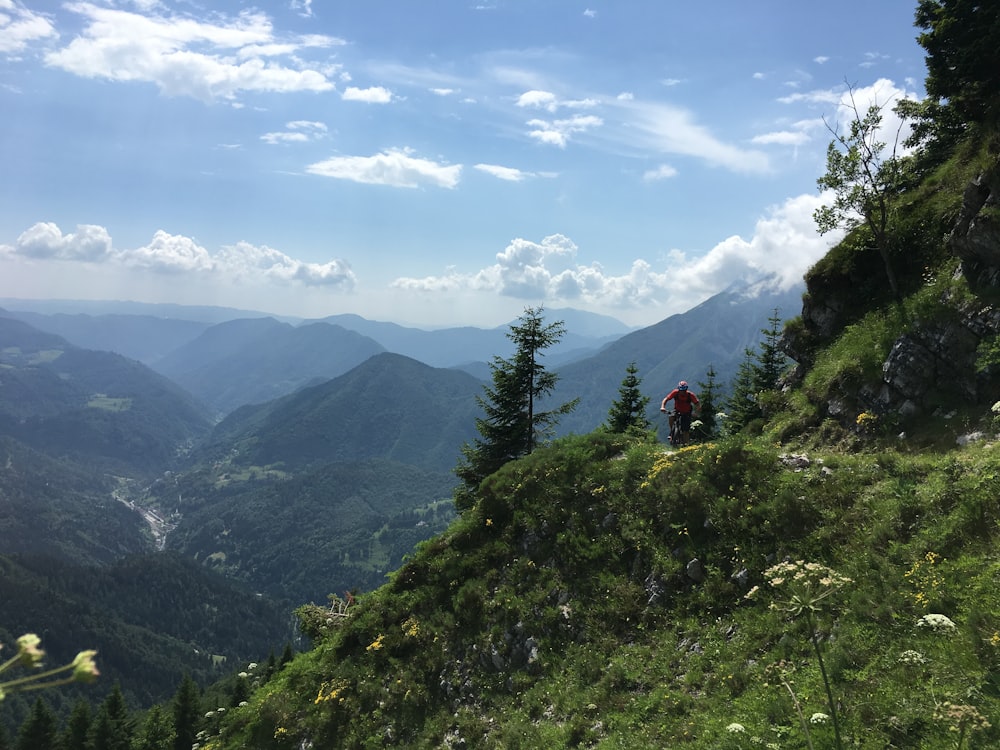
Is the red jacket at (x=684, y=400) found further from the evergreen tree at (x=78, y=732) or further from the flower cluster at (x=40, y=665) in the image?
the evergreen tree at (x=78, y=732)

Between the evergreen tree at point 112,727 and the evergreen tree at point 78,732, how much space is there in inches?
29.8

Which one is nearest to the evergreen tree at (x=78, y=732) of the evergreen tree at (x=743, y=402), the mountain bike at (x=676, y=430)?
the mountain bike at (x=676, y=430)

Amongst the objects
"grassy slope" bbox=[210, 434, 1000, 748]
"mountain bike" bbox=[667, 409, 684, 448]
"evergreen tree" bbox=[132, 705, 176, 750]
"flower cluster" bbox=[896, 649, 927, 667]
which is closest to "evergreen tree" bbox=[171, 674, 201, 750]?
"evergreen tree" bbox=[132, 705, 176, 750]

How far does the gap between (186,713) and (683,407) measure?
69382 mm

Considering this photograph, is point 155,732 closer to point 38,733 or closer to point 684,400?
point 38,733

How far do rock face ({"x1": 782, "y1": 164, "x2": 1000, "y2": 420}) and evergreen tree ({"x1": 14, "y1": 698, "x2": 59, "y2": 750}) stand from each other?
3094 inches

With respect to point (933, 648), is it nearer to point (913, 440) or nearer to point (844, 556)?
point (844, 556)

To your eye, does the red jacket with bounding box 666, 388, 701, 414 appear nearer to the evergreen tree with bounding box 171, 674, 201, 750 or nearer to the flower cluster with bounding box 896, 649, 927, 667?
the flower cluster with bounding box 896, 649, 927, 667

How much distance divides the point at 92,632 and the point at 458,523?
9667 inches

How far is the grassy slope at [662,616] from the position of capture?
9750 mm

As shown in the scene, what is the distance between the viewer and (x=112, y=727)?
61.2 metres

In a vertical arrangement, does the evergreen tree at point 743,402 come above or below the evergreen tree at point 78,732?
above

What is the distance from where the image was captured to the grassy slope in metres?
9.75

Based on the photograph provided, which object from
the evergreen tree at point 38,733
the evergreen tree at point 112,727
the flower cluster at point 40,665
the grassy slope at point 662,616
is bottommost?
the evergreen tree at point 112,727
